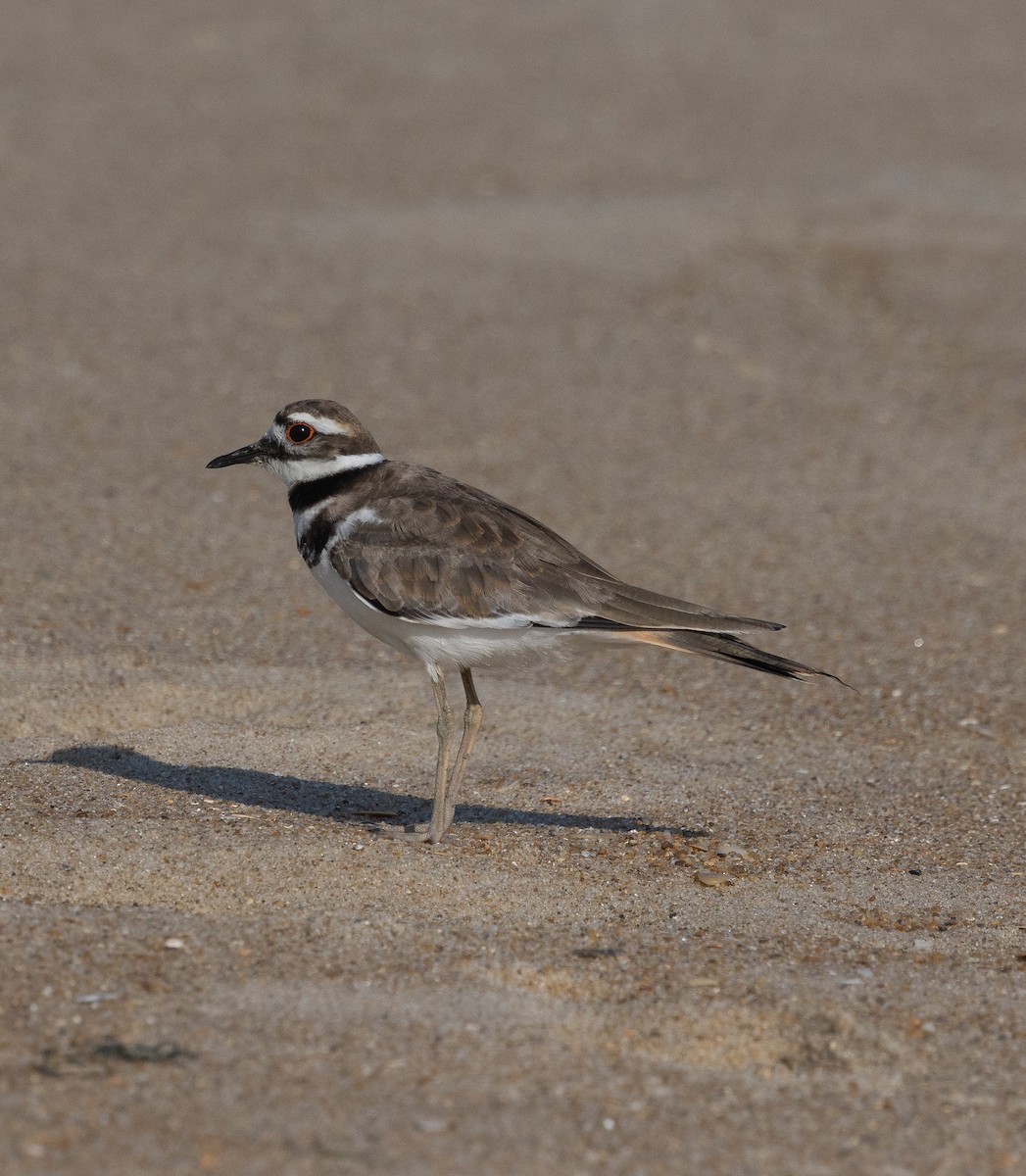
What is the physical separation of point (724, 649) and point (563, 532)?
3.76 m

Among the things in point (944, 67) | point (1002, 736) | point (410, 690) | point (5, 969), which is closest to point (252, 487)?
point (410, 690)

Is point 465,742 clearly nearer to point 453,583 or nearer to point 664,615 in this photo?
point 453,583

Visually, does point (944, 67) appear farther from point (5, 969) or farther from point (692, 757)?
point (5, 969)

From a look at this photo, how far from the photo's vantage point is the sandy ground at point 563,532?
4113 mm

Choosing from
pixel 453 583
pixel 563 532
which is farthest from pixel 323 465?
pixel 563 532

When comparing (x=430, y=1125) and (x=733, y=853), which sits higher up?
(x=733, y=853)

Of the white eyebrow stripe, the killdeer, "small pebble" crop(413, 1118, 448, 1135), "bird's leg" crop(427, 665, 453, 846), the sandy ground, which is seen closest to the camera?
"small pebble" crop(413, 1118, 448, 1135)

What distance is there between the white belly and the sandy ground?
0.67m

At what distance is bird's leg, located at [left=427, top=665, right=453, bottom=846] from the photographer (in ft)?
18.2

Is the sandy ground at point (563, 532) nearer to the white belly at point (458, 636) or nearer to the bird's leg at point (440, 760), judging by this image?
the bird's leg at point (440, 760)

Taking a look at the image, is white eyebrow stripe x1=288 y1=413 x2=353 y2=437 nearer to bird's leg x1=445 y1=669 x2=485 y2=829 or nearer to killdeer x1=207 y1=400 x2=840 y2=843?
killdeer x1=207 y1=400 x2=840 y2=843

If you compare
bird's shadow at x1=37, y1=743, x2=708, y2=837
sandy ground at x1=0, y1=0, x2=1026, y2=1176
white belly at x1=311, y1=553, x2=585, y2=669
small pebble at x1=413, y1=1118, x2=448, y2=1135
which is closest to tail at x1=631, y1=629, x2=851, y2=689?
white belly at x1=311, y1=553, x2=585, y2=669

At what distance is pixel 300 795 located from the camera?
19.8ft

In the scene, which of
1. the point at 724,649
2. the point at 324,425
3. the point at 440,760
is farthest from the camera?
the point at 324,425
